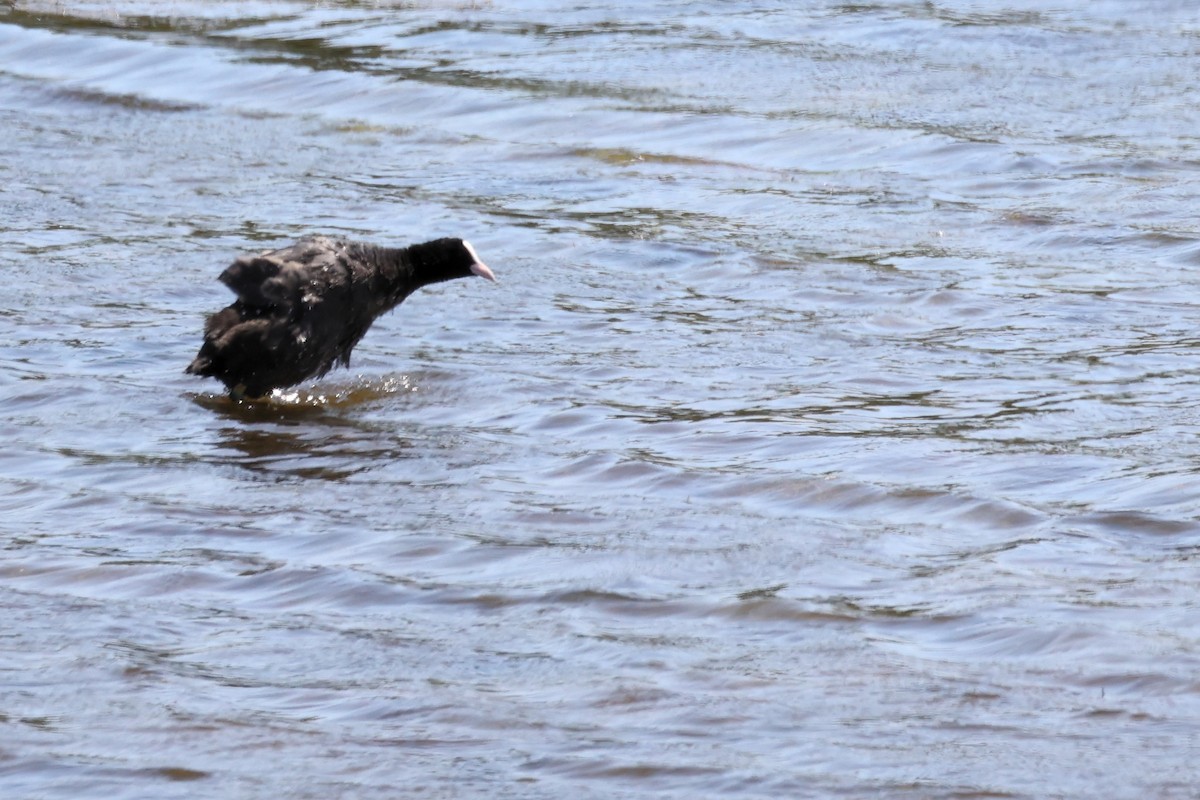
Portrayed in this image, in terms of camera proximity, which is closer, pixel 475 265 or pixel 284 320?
pixel 284 320

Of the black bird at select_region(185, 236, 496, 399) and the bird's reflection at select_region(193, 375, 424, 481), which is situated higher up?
the black bird at select_region(185, 236, 496, 399)

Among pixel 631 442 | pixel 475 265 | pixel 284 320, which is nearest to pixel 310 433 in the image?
pixel 284 320

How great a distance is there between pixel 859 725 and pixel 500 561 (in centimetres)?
181

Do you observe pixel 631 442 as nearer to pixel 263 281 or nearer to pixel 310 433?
pixel 310 433

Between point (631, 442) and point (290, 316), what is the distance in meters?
1.77

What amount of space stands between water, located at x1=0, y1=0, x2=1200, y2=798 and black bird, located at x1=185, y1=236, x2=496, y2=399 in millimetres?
243

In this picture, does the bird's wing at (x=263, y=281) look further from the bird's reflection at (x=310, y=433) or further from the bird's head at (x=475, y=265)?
the bird's head at (x=475, y=265)

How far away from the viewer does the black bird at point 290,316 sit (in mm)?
9164

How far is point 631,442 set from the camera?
841cm

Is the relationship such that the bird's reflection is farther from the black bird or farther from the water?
the black bird

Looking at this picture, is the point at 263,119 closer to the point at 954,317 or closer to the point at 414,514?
the point at 954,317

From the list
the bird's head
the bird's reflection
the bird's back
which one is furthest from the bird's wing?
the bird's head

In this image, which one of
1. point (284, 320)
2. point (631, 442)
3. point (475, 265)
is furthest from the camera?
point (475, 265)

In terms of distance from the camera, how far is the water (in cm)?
559
